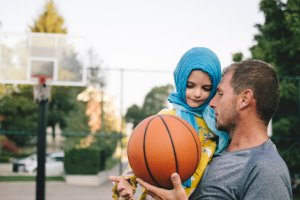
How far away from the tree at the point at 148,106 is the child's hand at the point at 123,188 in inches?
466

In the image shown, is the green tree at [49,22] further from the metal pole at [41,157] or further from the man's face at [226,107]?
the man's face at [226,107]

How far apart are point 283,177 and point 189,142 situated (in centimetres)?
50

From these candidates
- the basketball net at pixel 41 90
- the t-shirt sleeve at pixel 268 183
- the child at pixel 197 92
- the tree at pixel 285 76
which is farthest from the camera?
the tree at pixel 285 76

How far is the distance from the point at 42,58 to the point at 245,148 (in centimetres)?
806

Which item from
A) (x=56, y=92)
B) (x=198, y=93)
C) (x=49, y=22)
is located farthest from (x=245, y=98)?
(x=49, y=22)

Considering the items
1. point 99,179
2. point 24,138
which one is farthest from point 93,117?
point 24,138

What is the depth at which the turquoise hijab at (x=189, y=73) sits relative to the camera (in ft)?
8.32

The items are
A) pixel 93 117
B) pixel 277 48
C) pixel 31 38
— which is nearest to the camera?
pixel 31 38

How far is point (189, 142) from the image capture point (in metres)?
2.07

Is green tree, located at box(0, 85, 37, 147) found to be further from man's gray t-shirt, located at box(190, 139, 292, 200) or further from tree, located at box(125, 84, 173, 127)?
man's gray t-shirt, located at box(190, 139, 292, 200)

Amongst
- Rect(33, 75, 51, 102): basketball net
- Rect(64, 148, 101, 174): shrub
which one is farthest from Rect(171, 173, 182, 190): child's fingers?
Rect(64, 148, 101, 174): shrub

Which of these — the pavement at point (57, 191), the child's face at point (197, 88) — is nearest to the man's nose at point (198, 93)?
the child's face at point (197, 88)

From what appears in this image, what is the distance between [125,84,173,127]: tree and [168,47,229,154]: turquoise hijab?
11.5 m

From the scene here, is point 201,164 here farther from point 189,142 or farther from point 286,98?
point 286,98
